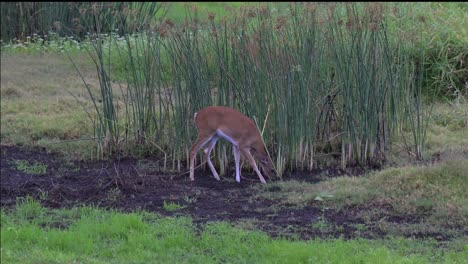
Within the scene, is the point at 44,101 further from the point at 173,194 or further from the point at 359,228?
the point at 359,228

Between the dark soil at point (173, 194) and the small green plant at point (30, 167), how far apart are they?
0.21 feet

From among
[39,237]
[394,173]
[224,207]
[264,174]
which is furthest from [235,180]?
[39,237]

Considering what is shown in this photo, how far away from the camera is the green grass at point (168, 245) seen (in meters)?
6.19

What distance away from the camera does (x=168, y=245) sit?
6562 mm

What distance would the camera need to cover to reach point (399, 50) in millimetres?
9070

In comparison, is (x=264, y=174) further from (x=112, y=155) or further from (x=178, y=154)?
(x=112, y=155)

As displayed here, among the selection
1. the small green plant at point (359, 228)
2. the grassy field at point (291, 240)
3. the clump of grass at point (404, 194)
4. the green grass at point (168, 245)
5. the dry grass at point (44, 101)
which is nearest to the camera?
the green grass at point (168, 245)

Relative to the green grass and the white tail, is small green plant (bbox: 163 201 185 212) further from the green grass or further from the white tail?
the white tail

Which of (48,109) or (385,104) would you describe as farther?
(48,109)

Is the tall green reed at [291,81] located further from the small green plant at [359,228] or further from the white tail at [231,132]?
the small green plant at [359,228]

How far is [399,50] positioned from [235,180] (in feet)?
7.24

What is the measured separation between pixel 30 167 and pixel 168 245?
305 centimetres

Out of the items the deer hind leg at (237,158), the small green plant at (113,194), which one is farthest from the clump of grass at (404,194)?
the small green plant at (113,194)

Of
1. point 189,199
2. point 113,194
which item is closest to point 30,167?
point 113,194
